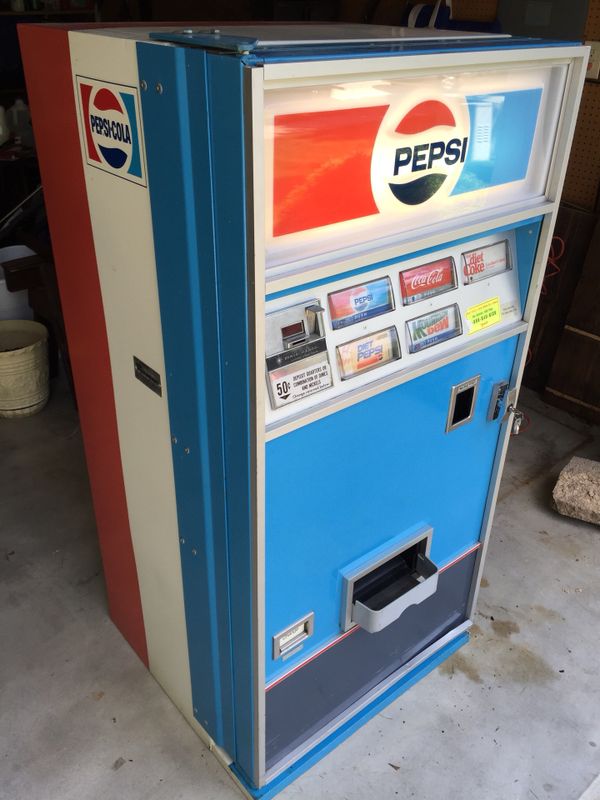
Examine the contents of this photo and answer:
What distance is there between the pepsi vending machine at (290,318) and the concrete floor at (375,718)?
0.12 m

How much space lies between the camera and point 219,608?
5.48 ft

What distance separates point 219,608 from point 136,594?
553 millimetres

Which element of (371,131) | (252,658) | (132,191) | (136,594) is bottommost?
(136,594)

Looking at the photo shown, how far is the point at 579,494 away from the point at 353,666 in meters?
1.44

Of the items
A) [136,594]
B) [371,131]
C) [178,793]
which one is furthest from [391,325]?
[178,793]

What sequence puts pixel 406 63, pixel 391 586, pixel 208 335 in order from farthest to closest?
1. pixel 391 586
2. pixel 208 335
3. pixel 406 63

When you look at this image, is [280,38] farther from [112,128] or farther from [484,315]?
[484,315]

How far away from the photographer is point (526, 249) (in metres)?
1.76

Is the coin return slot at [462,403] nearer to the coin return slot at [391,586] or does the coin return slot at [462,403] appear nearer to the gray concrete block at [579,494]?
the coin return slot at [391,586]

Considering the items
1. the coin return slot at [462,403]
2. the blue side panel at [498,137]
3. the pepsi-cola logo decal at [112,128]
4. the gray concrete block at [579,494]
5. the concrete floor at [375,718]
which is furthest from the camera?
the gray concrete block at [579,494]

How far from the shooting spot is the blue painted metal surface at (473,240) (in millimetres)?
1330

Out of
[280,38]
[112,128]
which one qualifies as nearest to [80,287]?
[112,128]

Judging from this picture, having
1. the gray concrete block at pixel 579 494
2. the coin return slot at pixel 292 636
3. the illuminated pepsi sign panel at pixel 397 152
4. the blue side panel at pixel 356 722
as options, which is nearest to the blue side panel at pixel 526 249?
the illuminated pepsi sign panel at pixel 397 152

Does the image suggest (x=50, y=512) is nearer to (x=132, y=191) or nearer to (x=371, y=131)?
(x=132, y=191)
